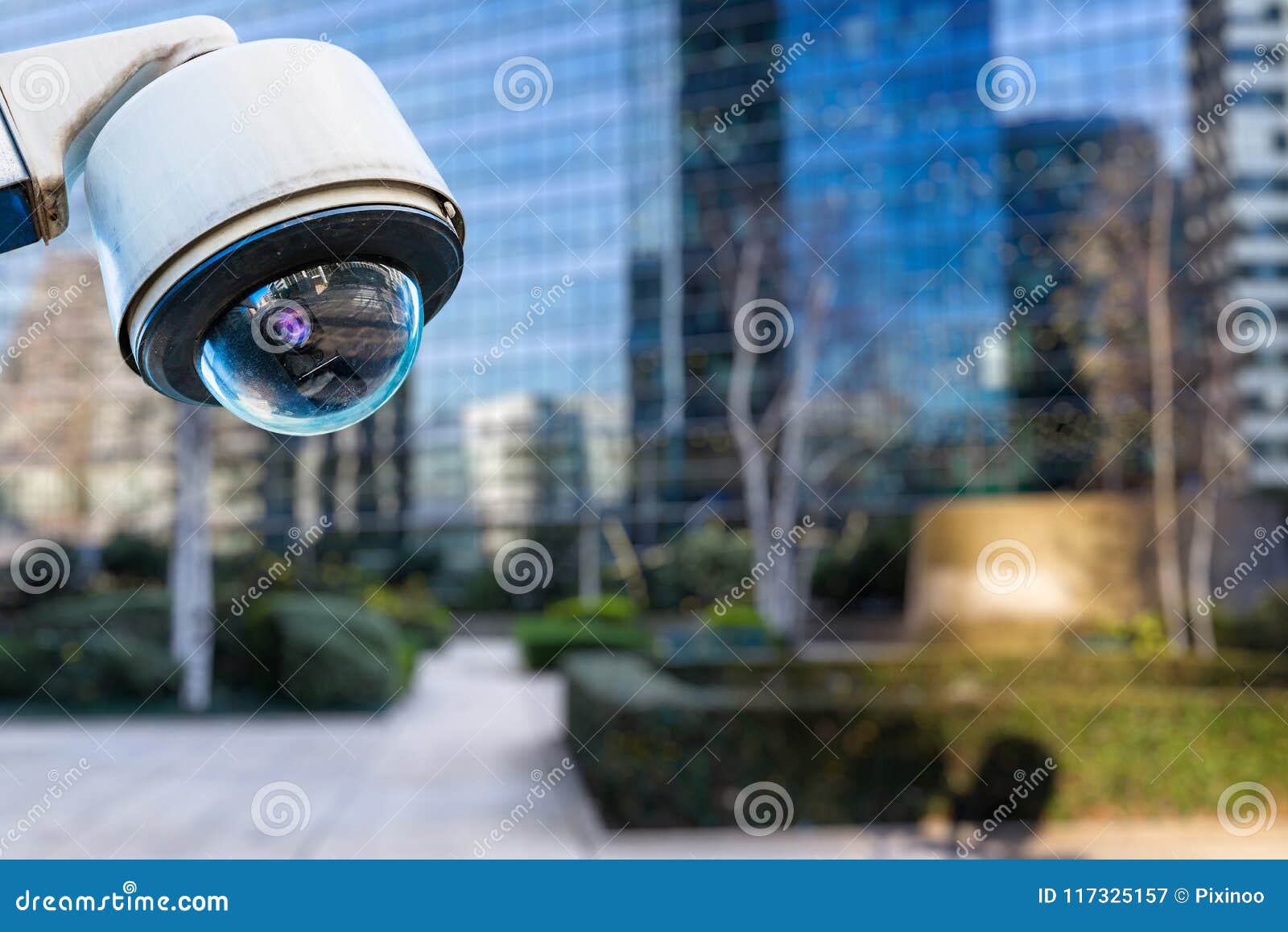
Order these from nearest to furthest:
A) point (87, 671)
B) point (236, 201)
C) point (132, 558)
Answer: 1. point (236, 201)
2. point (87, 671)
3. point (132, 558)

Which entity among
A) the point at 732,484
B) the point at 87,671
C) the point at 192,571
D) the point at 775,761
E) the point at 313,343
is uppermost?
the point at 313,343

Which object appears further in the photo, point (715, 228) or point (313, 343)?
point (715, 228)

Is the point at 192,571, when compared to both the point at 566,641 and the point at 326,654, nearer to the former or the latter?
the point at 326,654

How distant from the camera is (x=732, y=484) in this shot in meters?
29.7

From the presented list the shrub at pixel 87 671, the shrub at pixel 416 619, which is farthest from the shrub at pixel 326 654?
the shrub at pixel 416 619

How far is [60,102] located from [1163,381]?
18.7 metres

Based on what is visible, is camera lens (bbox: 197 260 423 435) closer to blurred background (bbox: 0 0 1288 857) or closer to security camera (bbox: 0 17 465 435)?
security camera (bbox: 0 17 465 435)

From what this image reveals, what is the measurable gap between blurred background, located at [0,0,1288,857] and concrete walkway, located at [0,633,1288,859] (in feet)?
0.20

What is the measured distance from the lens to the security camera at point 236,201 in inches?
30.3

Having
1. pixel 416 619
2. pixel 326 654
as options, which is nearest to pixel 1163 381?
pixel 326 654

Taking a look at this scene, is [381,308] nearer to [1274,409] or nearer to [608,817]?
[608,817]

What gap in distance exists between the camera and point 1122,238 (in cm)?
1750

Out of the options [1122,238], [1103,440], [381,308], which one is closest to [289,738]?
[381,308]

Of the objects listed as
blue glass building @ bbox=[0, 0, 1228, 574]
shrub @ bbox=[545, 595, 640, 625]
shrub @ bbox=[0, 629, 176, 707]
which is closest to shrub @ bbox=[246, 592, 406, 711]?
shrub @ bbox=[0, 629, 176, 707]
